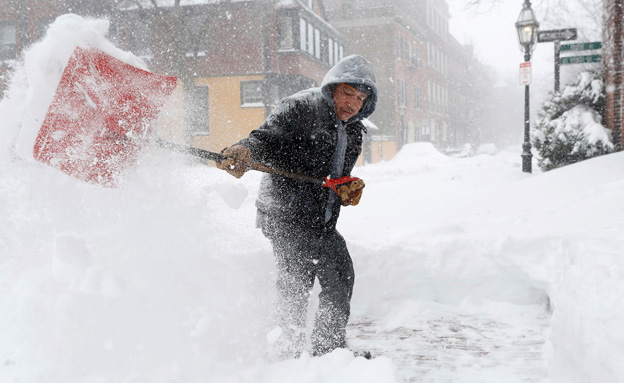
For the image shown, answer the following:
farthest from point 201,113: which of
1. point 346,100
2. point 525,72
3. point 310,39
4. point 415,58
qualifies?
point 415,58

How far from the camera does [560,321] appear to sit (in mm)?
2482

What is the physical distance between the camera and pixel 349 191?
106 inches

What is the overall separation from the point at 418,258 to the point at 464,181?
648 centimetres

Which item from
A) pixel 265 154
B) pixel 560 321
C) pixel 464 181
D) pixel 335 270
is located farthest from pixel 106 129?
pixel 464 181

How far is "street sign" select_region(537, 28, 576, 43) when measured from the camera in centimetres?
952

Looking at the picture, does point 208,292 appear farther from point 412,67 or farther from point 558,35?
point 412,67

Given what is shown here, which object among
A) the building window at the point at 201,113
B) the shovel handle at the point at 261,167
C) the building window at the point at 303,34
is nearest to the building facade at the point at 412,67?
the building window at the point at 303,34

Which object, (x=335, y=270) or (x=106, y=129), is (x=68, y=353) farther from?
(x=335, y=270)

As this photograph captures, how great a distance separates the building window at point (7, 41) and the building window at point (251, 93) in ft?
30.0

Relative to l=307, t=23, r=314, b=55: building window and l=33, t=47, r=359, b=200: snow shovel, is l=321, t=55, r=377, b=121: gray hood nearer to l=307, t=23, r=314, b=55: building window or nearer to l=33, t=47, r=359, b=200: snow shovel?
l=33, t=47, r=359, b=200: snow shovel

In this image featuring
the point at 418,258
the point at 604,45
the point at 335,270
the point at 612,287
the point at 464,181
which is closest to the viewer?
the point at 612,287

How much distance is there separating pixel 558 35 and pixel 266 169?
9.15 meters

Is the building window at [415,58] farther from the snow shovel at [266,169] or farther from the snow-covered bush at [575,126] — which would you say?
the snow shovel at [266,169]

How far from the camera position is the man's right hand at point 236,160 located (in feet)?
7.43
